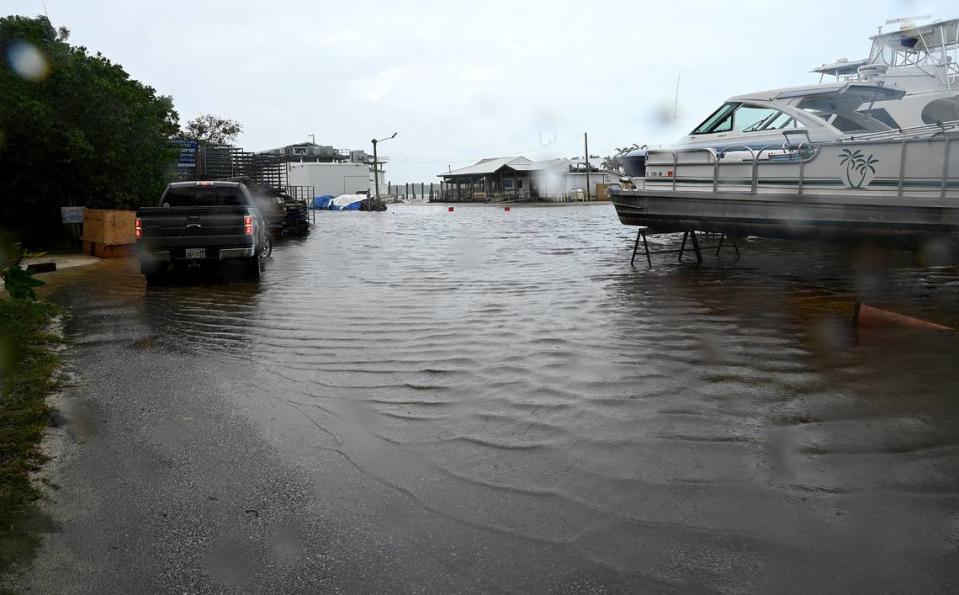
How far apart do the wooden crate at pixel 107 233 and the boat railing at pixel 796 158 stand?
13068mm

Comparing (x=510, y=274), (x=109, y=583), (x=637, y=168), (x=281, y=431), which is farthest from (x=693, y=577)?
(x=637, y=168)

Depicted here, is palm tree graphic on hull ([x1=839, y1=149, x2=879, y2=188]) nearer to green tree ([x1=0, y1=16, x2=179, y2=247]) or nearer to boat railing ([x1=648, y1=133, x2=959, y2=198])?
boat railing ([x1=648, y1=133, x2=959, y2=198])

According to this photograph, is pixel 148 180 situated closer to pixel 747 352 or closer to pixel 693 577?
pixel 747 352

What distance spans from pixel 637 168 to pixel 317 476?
1265 centimetres

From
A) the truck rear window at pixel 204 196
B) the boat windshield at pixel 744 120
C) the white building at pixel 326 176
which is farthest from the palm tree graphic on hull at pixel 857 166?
the white building at pixel 326 176

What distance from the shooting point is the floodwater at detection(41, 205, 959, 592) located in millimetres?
3271

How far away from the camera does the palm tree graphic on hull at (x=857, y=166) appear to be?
1038cm

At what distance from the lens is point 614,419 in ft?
16.5

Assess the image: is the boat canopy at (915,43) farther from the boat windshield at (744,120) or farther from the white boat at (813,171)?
the boat windshield at (744,120)

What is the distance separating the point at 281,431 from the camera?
4.97 m

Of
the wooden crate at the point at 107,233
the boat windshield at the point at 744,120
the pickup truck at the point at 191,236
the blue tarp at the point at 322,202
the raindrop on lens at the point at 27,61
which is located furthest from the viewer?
the blue tarp at the point at 322,202

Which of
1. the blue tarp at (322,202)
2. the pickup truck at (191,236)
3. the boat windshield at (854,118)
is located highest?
the blue tarp at (322,202)

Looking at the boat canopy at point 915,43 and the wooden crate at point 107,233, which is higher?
the boat canopy at point 915,43

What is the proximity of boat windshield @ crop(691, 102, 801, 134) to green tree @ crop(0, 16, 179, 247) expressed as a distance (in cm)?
1453
